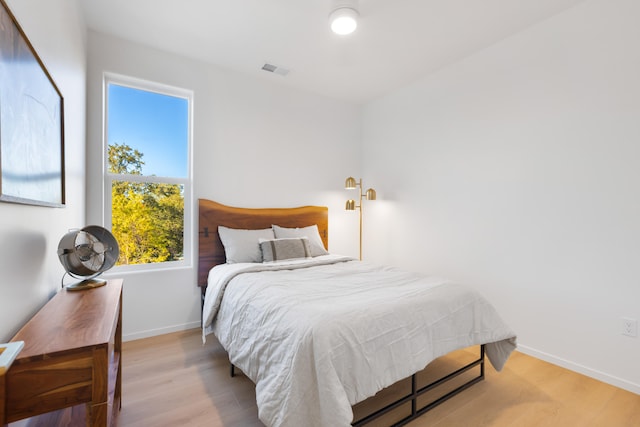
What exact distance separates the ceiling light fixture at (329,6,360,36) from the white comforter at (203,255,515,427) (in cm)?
197

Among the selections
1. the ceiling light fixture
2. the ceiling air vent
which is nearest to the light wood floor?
the ceiling light fixture

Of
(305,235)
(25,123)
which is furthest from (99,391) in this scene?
(305,235)

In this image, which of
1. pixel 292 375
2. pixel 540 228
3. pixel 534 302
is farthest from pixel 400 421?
pixel 540 228

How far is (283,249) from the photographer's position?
9.95 feet

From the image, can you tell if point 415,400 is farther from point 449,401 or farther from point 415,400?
point 449,401

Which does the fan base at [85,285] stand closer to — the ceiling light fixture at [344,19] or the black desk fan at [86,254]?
the black desk fan at [86,254]

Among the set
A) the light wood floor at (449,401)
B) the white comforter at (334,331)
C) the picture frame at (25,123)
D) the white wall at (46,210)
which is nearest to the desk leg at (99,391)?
the white wall at (46,210)

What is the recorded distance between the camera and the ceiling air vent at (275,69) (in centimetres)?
329

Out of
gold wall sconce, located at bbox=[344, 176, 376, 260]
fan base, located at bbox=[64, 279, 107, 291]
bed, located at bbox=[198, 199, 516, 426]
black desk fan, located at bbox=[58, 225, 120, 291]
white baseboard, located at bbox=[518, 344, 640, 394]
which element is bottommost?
white baseboard, located at bbox=[518, 344, 640, 394]

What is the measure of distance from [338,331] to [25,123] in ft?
5.07

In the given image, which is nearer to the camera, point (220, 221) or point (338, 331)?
point (338, 331)

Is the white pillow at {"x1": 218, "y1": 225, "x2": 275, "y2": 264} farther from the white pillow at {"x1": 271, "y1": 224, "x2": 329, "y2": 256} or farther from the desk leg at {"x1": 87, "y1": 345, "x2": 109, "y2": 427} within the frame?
the desk leg at {"x1": 87, "y1": 345, "x2": 109, "y2": 427}

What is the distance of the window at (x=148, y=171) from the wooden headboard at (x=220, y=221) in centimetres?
16

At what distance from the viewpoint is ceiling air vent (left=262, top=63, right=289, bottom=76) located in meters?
3.29
